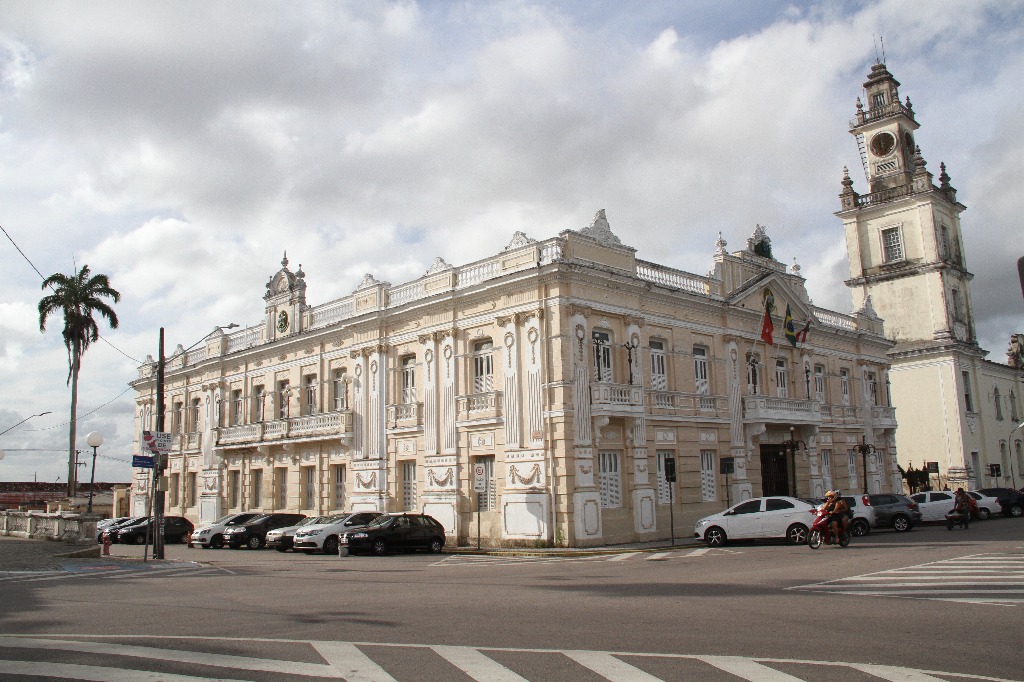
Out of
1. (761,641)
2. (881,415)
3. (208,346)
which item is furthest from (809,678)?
(208,346)

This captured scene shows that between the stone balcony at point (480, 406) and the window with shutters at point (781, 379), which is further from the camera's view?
the window with shutters at point (781, 379)

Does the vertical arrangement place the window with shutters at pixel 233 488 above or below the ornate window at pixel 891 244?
below

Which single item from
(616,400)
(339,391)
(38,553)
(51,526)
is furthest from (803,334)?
(51,526)

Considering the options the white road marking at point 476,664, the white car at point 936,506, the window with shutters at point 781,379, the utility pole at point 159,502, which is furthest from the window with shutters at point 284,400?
the white road marking at point 476,664

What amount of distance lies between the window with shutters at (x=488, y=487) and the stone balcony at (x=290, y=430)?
7.24 m

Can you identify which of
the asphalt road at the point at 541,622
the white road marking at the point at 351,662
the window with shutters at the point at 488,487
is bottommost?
the asphalt road at the point at 541,622

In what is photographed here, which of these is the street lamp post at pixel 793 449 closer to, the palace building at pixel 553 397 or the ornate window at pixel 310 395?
the palace building at pixel 553 397

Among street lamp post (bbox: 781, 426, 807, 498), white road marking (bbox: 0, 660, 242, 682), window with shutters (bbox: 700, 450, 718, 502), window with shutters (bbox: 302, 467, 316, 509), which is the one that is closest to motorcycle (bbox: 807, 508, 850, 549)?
window with shutters (bbox: 700, 450, 718, 502)

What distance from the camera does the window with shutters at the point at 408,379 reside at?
104ft

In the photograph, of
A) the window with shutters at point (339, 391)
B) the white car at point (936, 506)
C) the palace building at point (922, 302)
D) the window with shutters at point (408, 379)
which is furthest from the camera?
the palace building at point (922, 302)

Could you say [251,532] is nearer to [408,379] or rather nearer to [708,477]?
[408,379]

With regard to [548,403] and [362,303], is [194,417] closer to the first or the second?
[362,303]

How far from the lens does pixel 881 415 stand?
136 ft

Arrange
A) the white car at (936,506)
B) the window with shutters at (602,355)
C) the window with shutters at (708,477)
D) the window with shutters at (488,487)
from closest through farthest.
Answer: the window with shutters at (602,355) < the window with shutters at (488,487) < the window with shutters at (708,477) < the white car at (936,506)
